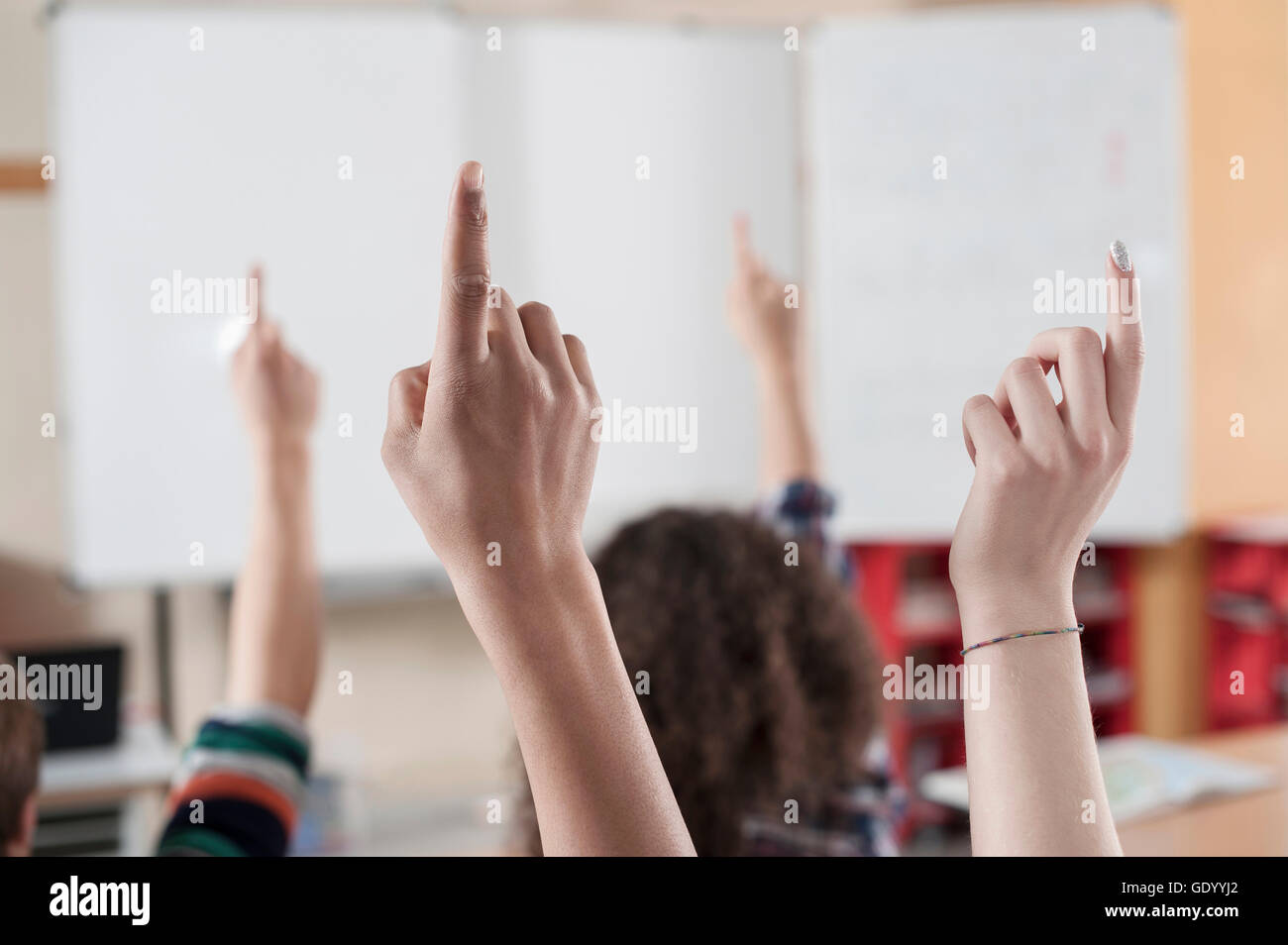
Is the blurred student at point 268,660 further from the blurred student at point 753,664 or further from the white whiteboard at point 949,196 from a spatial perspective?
the white whiteboard at point 949,196

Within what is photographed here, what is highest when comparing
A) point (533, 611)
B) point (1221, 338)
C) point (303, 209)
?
point (303, 209)

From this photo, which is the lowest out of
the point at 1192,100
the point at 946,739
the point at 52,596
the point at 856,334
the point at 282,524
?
the point at 946,739

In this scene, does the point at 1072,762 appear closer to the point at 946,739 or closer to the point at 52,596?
the point at 52,596

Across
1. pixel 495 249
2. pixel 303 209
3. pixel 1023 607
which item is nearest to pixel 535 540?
pixel 1023 607

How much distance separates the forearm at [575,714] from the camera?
0.24 metres

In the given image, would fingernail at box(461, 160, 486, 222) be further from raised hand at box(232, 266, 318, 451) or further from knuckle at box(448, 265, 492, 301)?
raised hand at box(232, 266, 318, 451)

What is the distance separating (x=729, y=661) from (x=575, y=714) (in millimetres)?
471

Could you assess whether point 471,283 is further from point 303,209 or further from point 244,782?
point 303,209

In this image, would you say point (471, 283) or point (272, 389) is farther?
point (272, 389)

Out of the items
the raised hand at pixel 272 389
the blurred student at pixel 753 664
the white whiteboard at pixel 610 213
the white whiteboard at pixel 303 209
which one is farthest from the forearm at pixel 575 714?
the white whiteboard at pixel 303 209

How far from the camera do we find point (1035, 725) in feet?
0.85
